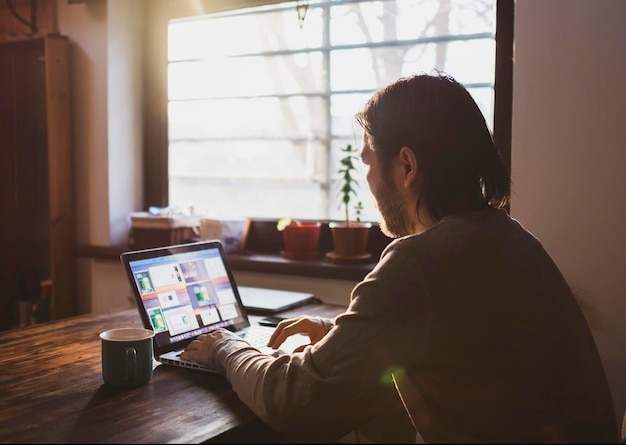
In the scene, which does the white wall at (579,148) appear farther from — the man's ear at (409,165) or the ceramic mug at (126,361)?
the ceramic mug at (126,361)

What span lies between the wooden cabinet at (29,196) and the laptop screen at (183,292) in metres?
1.30

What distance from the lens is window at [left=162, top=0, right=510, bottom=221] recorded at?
2223 mm

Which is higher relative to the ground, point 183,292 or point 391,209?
point 391,209

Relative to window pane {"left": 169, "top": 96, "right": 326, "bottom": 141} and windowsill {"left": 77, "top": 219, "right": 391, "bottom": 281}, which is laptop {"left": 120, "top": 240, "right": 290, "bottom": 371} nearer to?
windowsill {"left": 77, "top": 219, "right": 391, "bottom": 281}

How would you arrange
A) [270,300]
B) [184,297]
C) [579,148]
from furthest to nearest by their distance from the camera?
[270,300]
[579,148]
[184,297]

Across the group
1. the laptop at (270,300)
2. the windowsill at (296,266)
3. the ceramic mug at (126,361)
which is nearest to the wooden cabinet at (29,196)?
the windowsill at (296,266)

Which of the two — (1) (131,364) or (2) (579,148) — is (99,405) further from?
(2) (579,148)

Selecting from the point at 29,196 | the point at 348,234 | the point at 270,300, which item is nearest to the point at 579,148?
the point at 348,234

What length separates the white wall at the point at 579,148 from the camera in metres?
1.73

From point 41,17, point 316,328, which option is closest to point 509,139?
point 316,328

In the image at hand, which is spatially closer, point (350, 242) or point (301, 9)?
point (350, 242)

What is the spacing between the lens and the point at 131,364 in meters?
1.24

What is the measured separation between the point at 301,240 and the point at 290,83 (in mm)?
631

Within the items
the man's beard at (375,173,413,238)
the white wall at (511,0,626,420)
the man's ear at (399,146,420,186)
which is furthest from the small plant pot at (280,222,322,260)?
the man's ear at (399,146,420,186)
